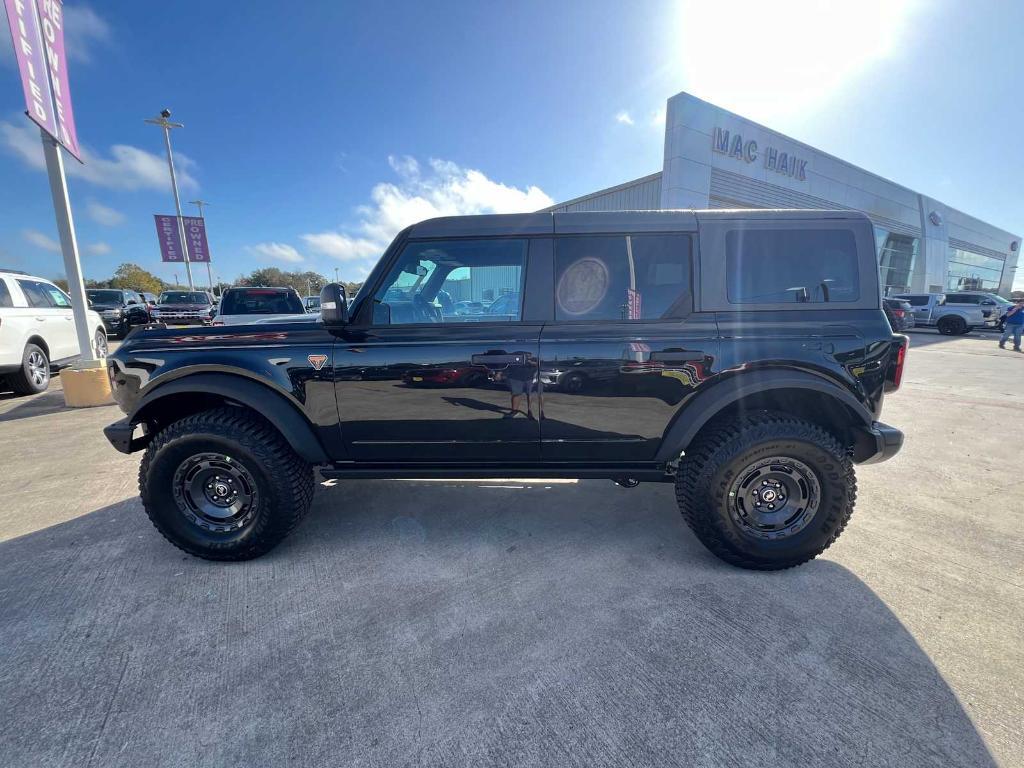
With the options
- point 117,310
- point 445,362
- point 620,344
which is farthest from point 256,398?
point 117,310

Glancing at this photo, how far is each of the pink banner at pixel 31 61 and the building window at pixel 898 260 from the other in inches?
1406

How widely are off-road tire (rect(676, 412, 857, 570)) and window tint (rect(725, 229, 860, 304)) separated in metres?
0.70

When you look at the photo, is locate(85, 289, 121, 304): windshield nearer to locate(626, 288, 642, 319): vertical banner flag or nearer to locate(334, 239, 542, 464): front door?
locate(334, 239, 542, 464): front door

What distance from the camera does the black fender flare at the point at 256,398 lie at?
7.89 ft

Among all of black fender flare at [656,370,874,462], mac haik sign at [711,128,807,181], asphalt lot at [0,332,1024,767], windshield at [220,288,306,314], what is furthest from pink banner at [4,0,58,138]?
mac haik sign at [711,128,807,181]

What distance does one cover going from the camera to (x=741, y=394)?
90.3 inches

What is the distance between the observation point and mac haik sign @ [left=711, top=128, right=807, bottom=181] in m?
14.4

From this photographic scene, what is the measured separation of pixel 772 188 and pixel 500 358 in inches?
760

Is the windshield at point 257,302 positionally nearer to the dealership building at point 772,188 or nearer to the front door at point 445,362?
the front door at point 445,362

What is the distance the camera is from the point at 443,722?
1553mm

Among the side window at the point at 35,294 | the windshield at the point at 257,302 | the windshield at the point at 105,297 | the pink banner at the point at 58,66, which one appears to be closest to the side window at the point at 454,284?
the pink banner at the point at 58,66

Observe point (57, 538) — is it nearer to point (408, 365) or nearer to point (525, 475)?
point (408, 365)

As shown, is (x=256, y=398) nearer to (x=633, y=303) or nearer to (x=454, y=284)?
(x=454, y=284)

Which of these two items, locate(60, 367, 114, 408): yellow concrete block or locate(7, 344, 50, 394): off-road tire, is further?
locate(7, 344, 50, 394): off-road tire
